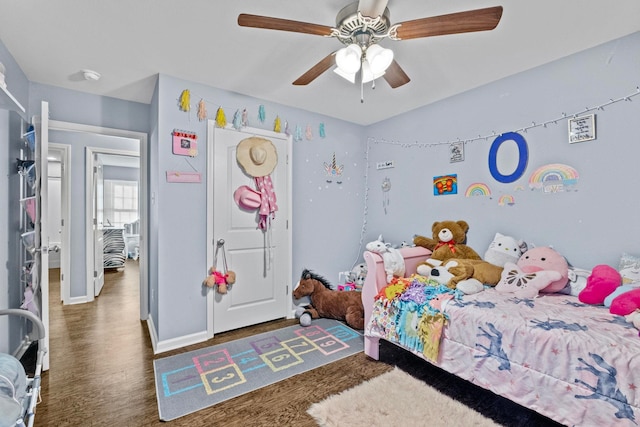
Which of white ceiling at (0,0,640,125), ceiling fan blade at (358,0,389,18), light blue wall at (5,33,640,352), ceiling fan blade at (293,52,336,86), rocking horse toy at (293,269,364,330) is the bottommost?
rocking horse toy at (293,269,364,330)

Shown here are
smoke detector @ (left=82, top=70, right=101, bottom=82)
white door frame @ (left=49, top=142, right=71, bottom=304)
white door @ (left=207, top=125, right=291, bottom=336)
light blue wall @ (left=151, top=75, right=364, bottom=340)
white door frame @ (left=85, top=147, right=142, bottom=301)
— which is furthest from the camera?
white door frame @ (left=85, top=147, right=142, bottom=301)

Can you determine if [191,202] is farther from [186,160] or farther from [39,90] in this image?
[39,90]

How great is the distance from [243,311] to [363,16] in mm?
2685

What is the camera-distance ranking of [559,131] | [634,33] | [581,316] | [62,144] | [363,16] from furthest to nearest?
[62,144] < [559,131] < [634,33] < [581,316] < [363,16]

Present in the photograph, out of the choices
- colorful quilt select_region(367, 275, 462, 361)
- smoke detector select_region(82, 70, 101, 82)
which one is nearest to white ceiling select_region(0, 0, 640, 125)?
smoke detector select_region(82, 70, 101, 82)

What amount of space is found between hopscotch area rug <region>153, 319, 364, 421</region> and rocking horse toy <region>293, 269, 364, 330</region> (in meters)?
0.14

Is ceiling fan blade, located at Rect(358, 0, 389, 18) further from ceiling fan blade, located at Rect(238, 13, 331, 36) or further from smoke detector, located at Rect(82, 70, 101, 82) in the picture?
smoke detector, located at Rect(82, 70, 101, 82)

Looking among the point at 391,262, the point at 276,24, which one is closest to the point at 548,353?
the point at 391,262

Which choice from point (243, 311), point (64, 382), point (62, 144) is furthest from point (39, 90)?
point (243, 311)

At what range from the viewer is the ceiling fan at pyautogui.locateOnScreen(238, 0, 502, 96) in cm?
144

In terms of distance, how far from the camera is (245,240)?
3031 millimetres

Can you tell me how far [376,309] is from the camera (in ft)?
7.84

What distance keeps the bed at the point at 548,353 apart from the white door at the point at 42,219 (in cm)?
256

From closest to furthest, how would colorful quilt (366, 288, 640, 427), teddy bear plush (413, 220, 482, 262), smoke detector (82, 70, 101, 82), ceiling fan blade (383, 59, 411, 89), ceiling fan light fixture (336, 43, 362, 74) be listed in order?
colorful quilt (366, 288, 640, 427), ceiling fan light fixture (336, 43, 362, 74), ceiling fan blade (383, 59, 411, 89), smoke detector (82, 70, 101, 82), teddy bear plush (413, 220, 482, 262)
